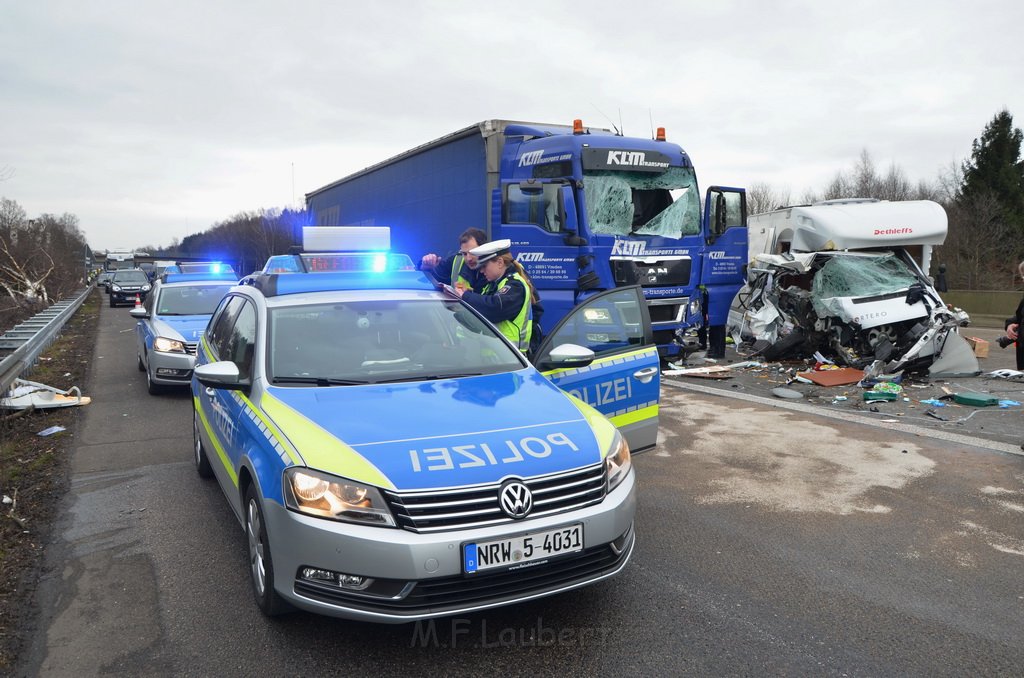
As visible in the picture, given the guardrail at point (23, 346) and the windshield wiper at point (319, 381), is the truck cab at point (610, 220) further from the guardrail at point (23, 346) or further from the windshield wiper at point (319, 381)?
the windshield wiper at point (319, 381)

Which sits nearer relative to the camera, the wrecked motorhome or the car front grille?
the car front grille

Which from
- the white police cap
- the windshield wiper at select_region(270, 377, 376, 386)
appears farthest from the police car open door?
the windshield wiper at select_region(270, 377, 376, 386)

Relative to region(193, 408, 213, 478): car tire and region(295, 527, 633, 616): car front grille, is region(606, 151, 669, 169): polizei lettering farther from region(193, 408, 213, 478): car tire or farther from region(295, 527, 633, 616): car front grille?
region(295, 527, 633, 616): car front grille

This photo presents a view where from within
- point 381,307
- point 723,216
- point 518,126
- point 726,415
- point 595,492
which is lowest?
point 726,415

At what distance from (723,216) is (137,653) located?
1008 centimetres

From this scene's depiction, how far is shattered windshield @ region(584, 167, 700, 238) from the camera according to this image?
413 inches

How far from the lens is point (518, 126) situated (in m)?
11.3

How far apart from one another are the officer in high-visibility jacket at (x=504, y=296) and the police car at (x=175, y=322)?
5027mm

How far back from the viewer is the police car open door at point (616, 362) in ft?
15.7

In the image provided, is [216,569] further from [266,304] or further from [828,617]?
[828,617]

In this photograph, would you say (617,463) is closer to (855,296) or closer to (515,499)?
(515,499)

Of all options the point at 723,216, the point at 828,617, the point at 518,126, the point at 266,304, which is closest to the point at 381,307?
the point at 266,304

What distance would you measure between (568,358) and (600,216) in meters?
6.35

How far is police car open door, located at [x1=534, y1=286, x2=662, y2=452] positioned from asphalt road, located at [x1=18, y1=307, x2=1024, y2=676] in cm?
65
